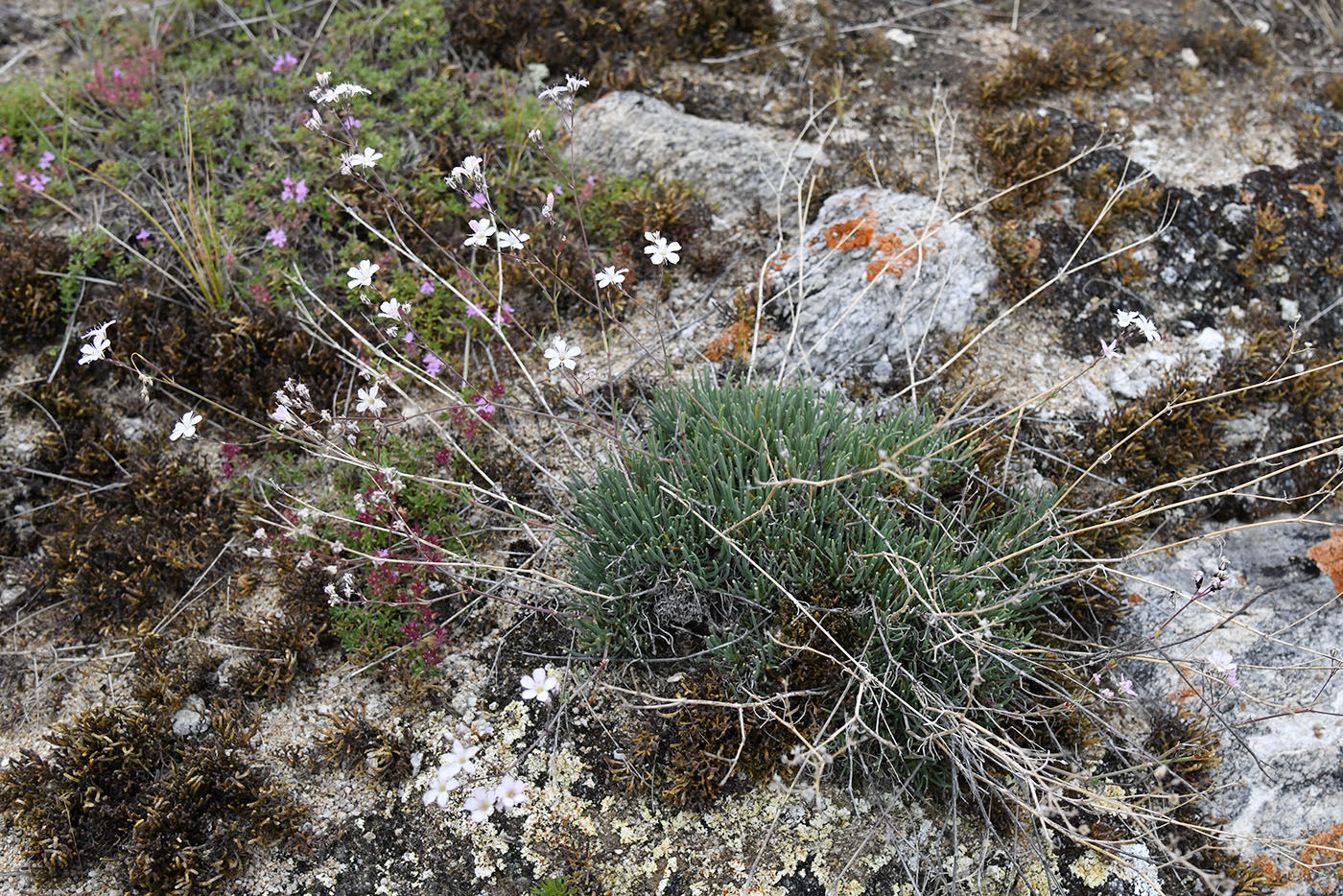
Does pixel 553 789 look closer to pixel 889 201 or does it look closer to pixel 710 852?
pixel 710 852

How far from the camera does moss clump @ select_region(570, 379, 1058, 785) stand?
349cm

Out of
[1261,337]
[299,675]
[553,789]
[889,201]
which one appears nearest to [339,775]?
[299,675]

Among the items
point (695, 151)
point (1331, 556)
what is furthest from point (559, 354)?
point (1331, 556)

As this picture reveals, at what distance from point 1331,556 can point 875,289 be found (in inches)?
98.0

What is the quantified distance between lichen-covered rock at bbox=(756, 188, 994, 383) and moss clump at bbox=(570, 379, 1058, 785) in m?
0.85

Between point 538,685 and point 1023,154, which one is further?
point 1023,154

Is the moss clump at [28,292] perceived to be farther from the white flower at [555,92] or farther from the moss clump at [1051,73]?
the moss clump at [1051,73]

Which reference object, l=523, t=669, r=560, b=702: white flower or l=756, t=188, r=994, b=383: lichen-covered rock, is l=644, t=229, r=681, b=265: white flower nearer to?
l=756, t=188, r=994, b=383: lichen-covered rock

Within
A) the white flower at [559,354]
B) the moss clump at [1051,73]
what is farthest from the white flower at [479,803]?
the moss clump at [1051,73]

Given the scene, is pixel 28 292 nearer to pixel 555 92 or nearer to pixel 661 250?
pixel 555 92

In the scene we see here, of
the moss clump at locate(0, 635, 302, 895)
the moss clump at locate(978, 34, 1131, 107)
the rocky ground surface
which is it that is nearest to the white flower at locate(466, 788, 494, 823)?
the rocky ground surface

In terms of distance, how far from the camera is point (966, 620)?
3.44 metres

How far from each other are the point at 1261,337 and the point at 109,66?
6.99 m

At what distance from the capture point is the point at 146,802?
3.53 meters
